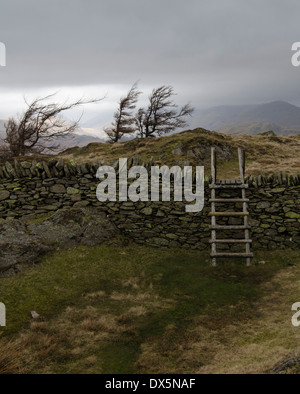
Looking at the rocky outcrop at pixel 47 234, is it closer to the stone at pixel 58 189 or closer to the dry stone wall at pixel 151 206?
the dry stone wall at pixel 151 206

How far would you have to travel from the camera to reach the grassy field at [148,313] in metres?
4.23

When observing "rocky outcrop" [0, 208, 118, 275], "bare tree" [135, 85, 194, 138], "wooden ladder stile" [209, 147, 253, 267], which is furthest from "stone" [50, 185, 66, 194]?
"bare tree" [135, 85, 194, 138]

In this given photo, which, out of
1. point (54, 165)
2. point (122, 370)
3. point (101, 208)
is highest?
point (54, 165)

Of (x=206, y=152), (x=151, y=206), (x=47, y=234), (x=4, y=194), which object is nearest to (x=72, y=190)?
(x=47, y=234)

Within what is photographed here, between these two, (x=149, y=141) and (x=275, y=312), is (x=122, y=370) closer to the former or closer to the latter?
(x=275, y=312)

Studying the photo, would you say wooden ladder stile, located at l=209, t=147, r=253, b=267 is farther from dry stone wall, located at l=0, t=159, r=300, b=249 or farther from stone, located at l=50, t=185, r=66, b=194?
stone, located at l=50, t=185, r=66, b=194

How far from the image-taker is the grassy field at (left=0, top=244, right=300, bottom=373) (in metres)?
4.23

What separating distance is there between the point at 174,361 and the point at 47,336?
7.08 ft

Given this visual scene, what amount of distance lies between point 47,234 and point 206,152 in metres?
11.6

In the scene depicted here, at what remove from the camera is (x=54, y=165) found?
9211mm

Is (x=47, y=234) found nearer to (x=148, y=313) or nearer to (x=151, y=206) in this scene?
(x=151, y=206)

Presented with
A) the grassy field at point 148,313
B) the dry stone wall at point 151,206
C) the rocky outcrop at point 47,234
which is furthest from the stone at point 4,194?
the grassy field at point 148,313
